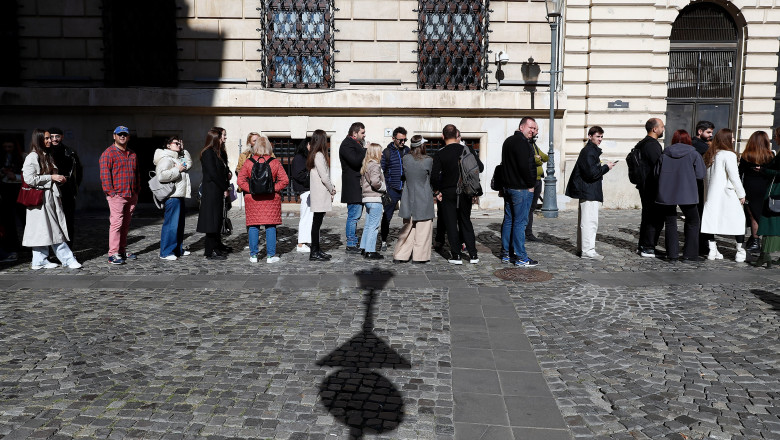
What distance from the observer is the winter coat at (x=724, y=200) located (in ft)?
30.5

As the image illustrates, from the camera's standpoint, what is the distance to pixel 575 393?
464 cm

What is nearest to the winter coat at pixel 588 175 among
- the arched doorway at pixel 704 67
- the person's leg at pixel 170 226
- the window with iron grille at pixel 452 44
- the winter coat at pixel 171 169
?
the winter coat at pixel 171 169

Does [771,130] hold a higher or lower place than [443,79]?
lower

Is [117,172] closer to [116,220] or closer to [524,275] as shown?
[116,220]

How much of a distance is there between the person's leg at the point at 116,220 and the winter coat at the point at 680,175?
294 inches

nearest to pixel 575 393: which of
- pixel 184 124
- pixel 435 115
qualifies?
pixel 435 115

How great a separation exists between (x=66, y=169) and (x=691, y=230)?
8.91 metres

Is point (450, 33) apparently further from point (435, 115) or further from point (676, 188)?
point (676, 188)

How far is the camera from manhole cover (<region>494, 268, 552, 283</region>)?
27.1ft

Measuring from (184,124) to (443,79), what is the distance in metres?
6.46

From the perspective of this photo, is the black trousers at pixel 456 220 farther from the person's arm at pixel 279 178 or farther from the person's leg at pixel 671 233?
the person's leg at pixel 671 233

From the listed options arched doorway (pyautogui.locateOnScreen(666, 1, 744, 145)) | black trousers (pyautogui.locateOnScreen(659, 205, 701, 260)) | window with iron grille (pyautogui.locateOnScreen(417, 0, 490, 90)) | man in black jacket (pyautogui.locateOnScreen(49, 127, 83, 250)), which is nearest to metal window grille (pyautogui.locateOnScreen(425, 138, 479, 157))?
window with iron grille (pyautogui.locateOnScreen(417, 0, 490, 90))

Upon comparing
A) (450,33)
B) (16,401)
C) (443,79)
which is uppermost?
(450,33)

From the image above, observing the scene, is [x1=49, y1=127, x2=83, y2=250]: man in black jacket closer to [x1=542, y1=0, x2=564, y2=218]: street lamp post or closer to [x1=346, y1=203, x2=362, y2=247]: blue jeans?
[x1=346, y1=203, x2=362, y2=247]: blue jeans
